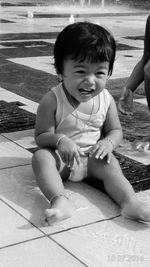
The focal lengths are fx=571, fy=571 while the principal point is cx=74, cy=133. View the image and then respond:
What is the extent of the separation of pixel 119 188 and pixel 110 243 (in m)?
0.35

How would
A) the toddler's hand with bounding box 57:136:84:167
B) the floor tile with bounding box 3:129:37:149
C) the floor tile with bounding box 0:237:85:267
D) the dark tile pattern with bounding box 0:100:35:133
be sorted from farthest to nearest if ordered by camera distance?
the dark tile pattern with bounding box 0:100:35:133, the floor tile with bounding box 3:129:37:149, the toddler's hand with bounding box 57:136:84:167, the floor tile with bounding box 0:237:85:267

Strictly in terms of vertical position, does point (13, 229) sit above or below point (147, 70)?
below

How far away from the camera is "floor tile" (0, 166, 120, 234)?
2137mm

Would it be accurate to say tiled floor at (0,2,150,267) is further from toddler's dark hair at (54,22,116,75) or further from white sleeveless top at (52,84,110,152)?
toddler's dark hair at (54,22,116,75)

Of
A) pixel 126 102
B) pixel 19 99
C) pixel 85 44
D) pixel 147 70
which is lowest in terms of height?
pixel 19 99

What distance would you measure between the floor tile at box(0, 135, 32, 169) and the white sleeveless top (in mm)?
298

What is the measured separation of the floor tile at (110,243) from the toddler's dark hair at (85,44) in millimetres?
668

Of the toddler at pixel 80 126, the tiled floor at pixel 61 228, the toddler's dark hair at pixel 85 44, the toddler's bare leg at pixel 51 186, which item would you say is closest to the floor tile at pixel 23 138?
the tiled floor at pixel 61 228

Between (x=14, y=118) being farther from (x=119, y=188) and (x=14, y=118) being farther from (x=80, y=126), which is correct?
(x=119, y=188)

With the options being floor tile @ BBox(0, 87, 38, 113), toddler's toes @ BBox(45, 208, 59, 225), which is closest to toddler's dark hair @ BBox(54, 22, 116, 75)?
toddler's toes @ BBox(45, 208, 59, 225)

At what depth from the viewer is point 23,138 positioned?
9.94 ft

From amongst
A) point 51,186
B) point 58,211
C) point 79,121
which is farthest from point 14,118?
point 58,211

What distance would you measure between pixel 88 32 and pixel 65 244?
2.90 feet

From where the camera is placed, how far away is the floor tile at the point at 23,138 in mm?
2932
